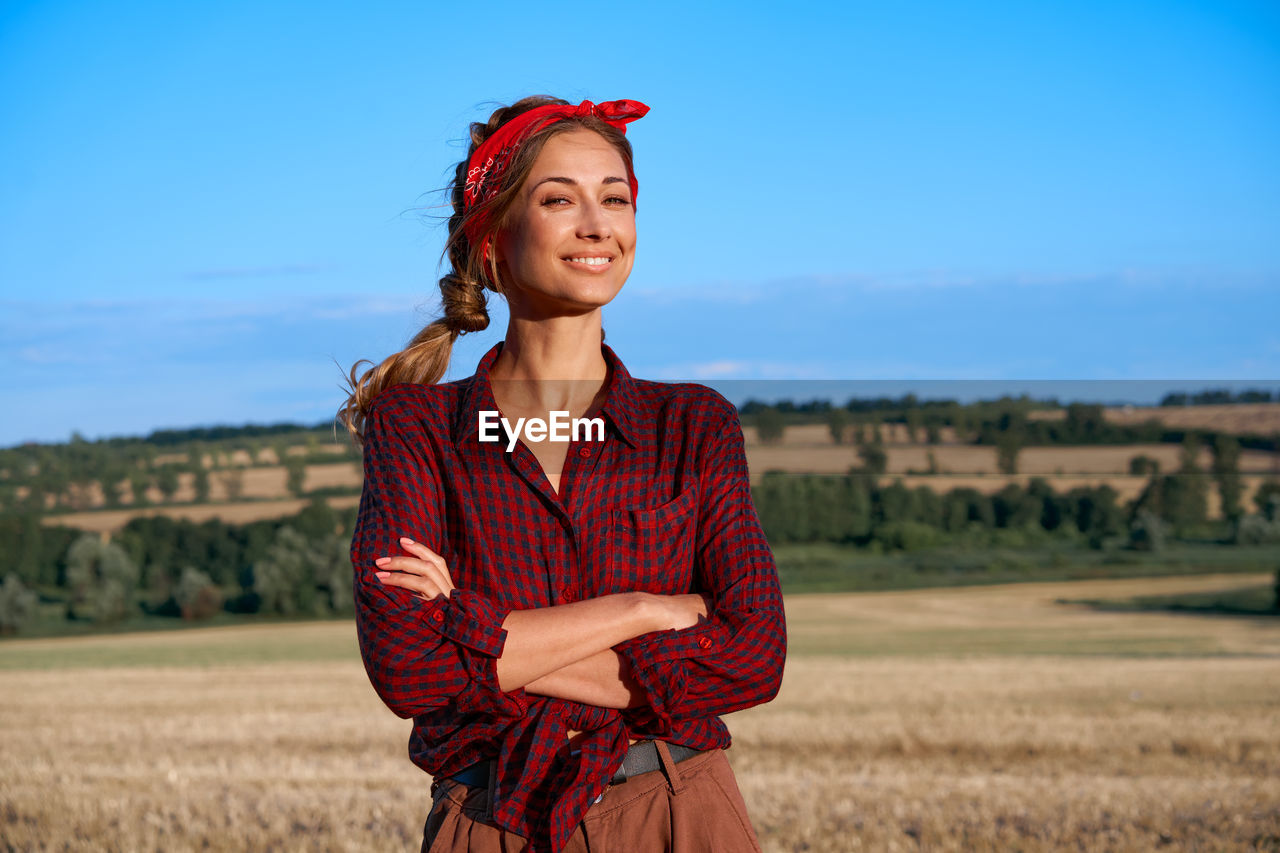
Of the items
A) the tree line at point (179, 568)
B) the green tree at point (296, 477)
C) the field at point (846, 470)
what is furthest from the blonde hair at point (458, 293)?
the green tree at point (296, 477)

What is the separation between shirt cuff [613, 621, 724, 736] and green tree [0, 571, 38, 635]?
5110 centimetres

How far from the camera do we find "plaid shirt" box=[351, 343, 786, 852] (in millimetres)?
2309

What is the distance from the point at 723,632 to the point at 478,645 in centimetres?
52

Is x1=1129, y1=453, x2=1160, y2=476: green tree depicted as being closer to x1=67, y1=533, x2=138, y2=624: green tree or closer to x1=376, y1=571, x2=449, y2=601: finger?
x1=376, y1=571, x2=449, y2=601: finger

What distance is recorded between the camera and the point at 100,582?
159ft

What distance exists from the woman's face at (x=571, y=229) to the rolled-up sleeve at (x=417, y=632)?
50cm

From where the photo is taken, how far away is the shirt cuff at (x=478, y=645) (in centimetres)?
229

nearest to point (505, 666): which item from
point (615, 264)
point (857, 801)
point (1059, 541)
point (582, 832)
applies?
point (582, 832)

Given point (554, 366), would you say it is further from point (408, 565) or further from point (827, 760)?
point (827, 760)

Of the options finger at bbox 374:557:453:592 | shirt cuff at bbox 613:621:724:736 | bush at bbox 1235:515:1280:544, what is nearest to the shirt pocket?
shirt cuff at bbox 613:621:724:736

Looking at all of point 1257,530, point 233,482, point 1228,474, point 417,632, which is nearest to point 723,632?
point 417,632

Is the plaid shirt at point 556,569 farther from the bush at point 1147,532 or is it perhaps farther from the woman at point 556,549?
the bush at point 1147,532

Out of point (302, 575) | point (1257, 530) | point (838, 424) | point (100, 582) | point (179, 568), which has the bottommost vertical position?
point (100, 582)

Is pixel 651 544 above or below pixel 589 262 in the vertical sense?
below
